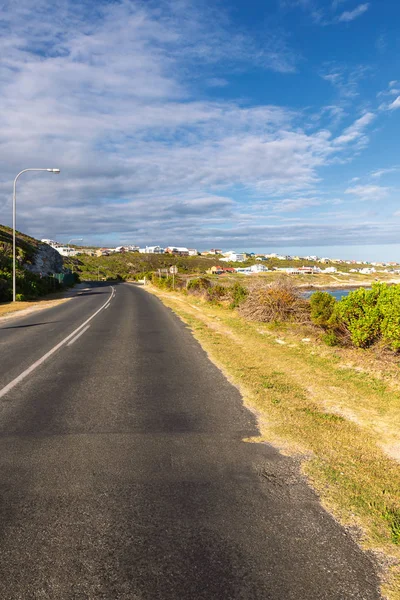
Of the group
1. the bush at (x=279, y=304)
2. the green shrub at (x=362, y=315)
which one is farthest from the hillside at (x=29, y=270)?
the green shrub at (x=362, y=315)

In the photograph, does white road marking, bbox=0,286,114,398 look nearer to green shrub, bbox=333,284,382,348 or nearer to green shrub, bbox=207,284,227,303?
green shrub, bbox=333,284,382,348

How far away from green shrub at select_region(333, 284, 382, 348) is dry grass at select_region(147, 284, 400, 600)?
0.50 m

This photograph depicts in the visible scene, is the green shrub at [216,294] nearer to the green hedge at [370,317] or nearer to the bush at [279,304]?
the bush at [279,304]

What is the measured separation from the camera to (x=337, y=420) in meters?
5.70

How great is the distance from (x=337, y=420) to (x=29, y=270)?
43061 mm

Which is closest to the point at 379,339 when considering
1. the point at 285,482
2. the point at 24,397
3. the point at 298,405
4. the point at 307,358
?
the point at 307,358

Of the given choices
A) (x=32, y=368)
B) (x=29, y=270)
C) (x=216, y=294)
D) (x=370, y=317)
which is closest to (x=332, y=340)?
(x=370, y=317)

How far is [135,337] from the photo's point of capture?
42.9ft

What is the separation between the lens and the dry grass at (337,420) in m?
3.44

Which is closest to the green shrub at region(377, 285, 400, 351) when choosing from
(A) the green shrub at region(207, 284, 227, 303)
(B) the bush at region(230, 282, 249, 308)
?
(B) the bush at region(230, 282, 249, 308)

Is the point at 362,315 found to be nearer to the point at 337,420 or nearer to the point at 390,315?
the point at 390,315

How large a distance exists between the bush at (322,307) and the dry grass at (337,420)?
132cm

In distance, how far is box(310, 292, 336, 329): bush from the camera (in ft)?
42.1

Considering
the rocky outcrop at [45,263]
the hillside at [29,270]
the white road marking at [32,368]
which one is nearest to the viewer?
the white road marking at [32,368]
